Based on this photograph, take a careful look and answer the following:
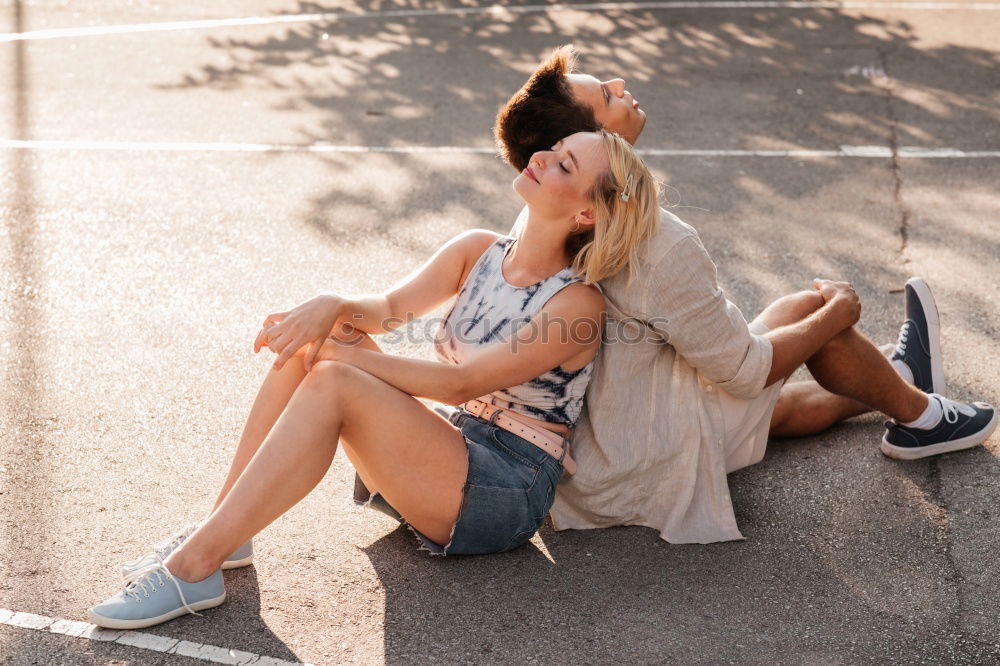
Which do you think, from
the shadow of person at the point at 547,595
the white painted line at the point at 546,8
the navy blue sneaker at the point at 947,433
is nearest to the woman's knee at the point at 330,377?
the shadow of person at the point at 547,595

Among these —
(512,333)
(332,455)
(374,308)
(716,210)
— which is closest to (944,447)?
(512,333)

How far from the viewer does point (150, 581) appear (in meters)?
2.94

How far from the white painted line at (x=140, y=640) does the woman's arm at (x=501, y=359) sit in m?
0.84

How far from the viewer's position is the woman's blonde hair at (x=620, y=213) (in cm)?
310

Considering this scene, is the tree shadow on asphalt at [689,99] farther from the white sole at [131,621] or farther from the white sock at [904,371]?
the white sole at [131,621]

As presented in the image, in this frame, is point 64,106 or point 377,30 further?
point 377,30

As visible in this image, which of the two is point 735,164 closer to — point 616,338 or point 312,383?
A: point 616,338

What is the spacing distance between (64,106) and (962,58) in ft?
22.9

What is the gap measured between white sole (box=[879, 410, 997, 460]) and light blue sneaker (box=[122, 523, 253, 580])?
2.28m

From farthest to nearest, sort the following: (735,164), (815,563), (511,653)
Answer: (735,164), (815,563), (511,653)

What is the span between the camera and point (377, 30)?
9.48 m

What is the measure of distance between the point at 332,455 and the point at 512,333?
64cm

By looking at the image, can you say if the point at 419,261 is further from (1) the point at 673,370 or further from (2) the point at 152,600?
(2) the point at 152,600

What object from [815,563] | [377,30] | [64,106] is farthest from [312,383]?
[377,30]
